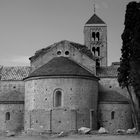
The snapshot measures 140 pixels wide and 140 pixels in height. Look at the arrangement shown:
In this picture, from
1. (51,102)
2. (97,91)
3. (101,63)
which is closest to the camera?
(51,102)

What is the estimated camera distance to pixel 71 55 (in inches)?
2093

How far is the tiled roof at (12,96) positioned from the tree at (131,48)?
551 inches

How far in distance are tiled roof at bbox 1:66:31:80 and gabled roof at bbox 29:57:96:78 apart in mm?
7474

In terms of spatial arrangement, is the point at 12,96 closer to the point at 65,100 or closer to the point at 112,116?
the point at 65,100

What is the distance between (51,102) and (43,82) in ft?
8.43

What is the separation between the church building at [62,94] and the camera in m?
46.9

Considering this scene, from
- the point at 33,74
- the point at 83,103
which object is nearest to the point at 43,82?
the point at 33,74

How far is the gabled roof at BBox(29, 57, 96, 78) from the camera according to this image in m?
47.5

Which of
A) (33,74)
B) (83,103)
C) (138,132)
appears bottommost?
(138,132)

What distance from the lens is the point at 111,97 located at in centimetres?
5228

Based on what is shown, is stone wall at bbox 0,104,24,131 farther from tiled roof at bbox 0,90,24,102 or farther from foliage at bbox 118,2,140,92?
foliage at bbox 118,2,140,92

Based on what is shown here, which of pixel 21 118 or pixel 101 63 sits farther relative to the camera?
pixel 101 63

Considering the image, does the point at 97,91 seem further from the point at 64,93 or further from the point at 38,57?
the point at 38,57

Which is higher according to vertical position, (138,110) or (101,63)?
(101,63)
